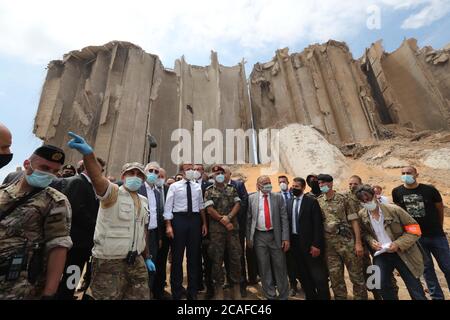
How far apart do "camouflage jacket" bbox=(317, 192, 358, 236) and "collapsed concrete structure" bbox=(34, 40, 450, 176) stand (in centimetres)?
1561

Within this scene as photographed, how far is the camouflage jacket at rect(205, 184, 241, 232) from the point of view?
4.11m

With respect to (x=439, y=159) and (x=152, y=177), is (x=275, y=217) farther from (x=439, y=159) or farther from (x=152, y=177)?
(x=439, y=159)

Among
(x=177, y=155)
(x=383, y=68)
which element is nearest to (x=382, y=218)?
(x=177, y=155)

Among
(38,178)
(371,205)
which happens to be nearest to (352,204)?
(371,205)

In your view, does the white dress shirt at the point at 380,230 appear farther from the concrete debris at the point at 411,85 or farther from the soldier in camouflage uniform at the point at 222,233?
the concrete debris at the point at 411,85

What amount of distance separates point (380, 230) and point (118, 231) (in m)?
3.21

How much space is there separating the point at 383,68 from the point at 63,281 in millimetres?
28684

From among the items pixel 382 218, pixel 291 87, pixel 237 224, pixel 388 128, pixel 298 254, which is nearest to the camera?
pixel 382 218

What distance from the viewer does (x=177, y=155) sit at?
19766mm

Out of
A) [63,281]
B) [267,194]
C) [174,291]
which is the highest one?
[267,194]

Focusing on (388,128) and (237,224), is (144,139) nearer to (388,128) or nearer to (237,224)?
(237,224)

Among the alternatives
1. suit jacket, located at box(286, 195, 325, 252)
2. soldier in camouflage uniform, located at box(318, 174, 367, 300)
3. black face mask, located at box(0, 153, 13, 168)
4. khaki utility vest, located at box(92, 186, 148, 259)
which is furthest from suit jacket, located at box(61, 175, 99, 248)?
soldier in camouflage uniform, located at box(318, 174, 367, 300)

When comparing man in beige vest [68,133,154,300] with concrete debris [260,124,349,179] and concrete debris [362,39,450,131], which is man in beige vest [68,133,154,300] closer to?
concrete debris [260,124,349,179]

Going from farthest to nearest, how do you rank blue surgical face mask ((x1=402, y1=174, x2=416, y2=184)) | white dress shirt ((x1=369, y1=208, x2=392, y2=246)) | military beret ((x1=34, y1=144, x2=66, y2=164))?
1. blue surgical face mask ((x1=402, y1=174, x2=416, y2=184))
2. white dress shirt ((x1=369, y1=208, x2=392, y2=246))
3. military beret ((x1=34, y1=144, x2=66, y2=164))
